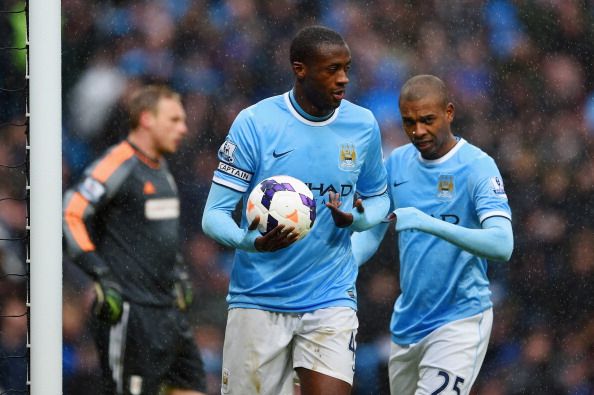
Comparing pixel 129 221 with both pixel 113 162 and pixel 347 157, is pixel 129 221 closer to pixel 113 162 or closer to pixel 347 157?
pixel 113 162

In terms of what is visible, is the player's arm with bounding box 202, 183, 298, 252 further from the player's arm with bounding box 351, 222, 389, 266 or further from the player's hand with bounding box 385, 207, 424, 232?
the player's arm with bounding box 351, 222, 389, 266

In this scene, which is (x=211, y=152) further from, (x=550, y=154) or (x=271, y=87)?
(x=550, y=154)

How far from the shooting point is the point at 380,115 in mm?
6684

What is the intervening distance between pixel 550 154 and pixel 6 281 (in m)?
3.28

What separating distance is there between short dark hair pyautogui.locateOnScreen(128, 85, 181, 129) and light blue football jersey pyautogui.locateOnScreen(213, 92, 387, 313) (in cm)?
167

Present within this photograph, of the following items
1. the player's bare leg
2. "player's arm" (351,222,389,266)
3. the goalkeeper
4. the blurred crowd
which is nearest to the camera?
the player's bare leg

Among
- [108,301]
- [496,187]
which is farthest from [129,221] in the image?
[496,187]

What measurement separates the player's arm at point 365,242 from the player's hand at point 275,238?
103 cm

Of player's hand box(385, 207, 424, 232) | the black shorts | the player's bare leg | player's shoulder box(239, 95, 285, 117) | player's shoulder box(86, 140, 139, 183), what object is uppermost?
player's shoulder box(239, 95, 285, 117)

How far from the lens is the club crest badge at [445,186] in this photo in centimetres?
536

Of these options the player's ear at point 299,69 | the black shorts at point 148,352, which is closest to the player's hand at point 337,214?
the player's ear at point 299,69

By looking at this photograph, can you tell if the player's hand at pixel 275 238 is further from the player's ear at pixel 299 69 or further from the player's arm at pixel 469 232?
the player's ear at pixel 299 69

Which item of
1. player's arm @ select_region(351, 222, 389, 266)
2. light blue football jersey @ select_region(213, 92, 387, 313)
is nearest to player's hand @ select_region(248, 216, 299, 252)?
light blue football jersey @ select_region(213, 92, 387, 313)

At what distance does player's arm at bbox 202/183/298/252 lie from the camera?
4.37m
